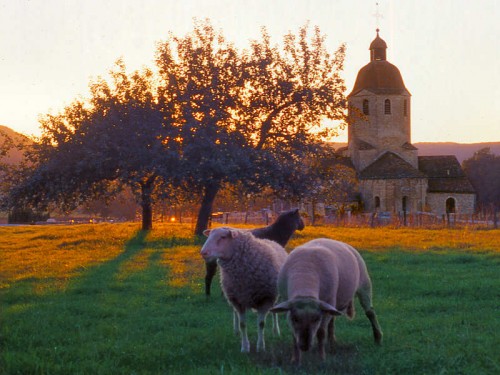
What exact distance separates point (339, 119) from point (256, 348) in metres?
23.9

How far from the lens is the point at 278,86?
99.0 feet

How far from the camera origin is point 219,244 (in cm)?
905

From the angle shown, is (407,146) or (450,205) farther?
(407,146)

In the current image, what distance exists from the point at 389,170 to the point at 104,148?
43.7m

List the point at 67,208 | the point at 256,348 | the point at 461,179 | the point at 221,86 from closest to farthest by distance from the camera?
the point at 256,348, the point at 221,86, the point at 67,208, the point at 461,179

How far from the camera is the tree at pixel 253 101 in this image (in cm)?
2852

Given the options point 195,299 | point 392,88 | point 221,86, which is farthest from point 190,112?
point 392,88

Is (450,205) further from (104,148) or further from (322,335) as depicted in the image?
(322,335)

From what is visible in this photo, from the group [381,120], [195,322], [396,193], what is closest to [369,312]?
[195,322]

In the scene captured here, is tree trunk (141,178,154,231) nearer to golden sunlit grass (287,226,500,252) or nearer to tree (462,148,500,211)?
golden sunlit grass (287,226,500,252)

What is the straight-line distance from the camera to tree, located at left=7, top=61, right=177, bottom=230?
29.1 m

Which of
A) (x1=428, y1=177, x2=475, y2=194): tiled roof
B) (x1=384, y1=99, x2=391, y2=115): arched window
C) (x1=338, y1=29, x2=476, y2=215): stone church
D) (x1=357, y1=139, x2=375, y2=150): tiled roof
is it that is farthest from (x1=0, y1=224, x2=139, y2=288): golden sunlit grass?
(x1=428, y1=177, x2=475, y2=194): tiled roof

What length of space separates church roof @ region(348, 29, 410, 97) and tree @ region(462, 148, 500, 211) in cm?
1890

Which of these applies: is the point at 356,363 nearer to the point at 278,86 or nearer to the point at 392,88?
the point at 278,86
